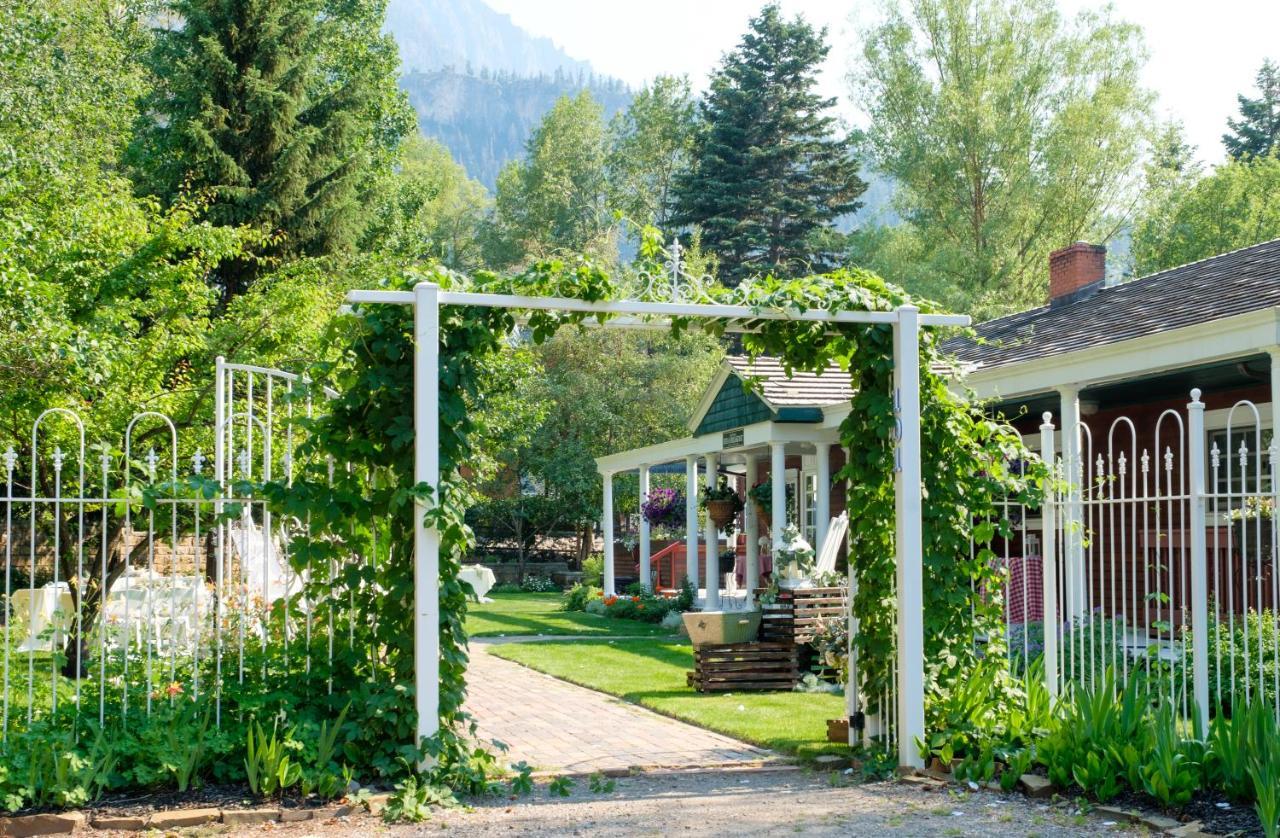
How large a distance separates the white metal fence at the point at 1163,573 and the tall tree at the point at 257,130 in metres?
13.4

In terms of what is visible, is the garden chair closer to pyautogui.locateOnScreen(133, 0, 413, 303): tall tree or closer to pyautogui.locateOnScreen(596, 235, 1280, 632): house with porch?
pyautogui.locateOnScreen(596, 235, 1280, 632): house with porch

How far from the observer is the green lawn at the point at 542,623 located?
698 inches

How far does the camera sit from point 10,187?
38.4 feet

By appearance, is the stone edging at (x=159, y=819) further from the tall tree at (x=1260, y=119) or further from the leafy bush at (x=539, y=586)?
the tall tree at (x=1260, y=119)

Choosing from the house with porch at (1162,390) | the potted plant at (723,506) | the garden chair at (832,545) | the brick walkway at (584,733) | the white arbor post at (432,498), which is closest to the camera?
the white arbor post at (432,498)

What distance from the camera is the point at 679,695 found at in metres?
10.9

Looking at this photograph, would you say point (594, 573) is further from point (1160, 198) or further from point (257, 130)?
point (1160, 198)

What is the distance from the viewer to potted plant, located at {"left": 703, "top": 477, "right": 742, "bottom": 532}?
728 inches

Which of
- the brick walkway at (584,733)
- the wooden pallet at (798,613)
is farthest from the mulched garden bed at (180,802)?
the wooden pallet at (798,613)

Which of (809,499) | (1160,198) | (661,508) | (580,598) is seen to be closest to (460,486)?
(809,499)

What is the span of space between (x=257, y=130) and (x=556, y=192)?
78.2ft

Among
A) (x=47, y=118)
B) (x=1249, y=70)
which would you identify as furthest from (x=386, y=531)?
(x=1249, y=70)

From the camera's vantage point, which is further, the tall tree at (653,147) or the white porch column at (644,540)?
the tall tree at (653,147)

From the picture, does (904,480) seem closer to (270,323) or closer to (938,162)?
(270,323)
